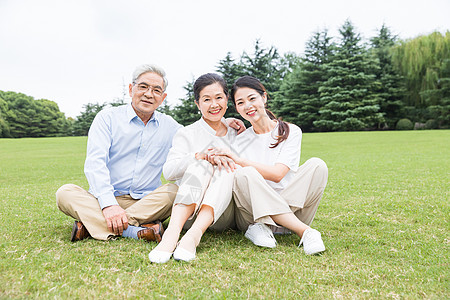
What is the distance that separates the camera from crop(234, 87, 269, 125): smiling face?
2.82 metres

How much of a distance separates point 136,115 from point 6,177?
575 centimetres

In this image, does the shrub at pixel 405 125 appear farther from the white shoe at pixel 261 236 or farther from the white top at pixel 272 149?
the white shoe at pixel 261 236

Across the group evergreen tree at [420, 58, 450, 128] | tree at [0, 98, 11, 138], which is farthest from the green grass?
tree at [0, 98, 11, 138]

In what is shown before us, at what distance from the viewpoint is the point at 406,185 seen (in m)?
5.20

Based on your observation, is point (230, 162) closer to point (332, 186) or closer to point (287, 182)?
point (287, 182)

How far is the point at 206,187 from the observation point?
2553 mm

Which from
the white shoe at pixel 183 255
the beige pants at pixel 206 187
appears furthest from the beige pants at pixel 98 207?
the white shoe at pixel 183 255

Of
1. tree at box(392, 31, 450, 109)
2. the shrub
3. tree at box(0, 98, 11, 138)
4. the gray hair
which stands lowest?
the shrub

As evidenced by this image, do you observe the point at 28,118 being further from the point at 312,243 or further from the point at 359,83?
the point at 312,243

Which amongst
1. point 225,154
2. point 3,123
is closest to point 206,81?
point 225,154

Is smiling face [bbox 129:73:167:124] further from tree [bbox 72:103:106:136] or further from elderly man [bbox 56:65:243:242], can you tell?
tree [bbox 72:103:106:136]

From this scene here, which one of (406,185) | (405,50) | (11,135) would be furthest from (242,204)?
(11,135)

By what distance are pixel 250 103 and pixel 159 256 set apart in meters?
1.35

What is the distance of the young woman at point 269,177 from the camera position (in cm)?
247
